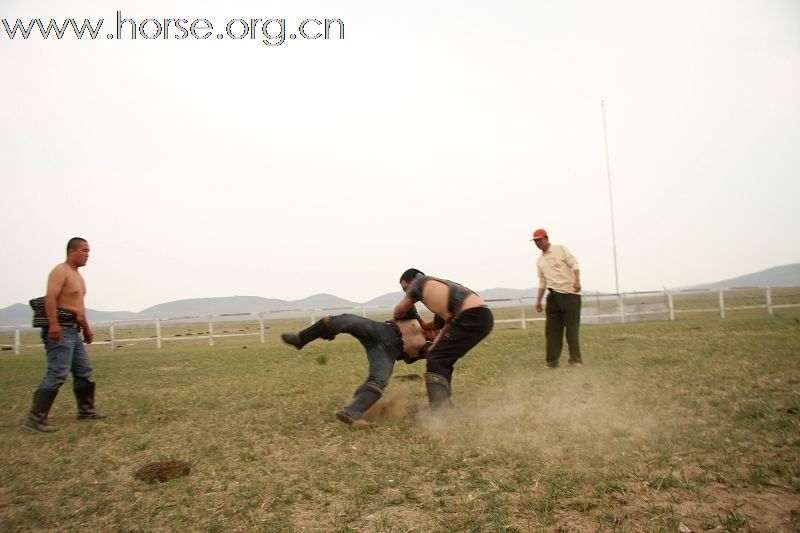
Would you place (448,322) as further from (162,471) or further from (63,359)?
(63,359)

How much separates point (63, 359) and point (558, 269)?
6.65m

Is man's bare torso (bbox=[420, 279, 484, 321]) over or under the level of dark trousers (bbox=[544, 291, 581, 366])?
over

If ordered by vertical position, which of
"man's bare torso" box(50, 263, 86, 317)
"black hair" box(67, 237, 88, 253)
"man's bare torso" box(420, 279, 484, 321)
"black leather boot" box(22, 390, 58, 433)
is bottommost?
"black leather boot" box(22, 390, 58, 433)

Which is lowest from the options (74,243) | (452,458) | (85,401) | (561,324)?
(452,458)

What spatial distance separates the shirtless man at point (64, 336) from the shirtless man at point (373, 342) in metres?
2.35

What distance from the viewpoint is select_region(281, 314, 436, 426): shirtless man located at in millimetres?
5410

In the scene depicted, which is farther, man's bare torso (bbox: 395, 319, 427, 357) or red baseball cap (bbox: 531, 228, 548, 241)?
red baseball cap (bbox: 531, 228, 548, 241)

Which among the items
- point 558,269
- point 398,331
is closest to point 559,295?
point 558,269

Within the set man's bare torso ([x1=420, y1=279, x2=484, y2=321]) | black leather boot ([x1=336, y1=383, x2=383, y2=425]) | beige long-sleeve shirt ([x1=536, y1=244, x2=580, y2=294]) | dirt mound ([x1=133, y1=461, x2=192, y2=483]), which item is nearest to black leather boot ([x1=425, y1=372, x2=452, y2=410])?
black leather boot ([x1=336, y1=383, x2=383, y2=425])

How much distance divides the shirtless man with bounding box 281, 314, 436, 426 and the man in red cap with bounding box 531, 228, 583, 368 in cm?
353

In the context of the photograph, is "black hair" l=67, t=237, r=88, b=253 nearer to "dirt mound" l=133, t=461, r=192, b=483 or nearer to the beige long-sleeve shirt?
"dirt mound" l=133, t=461, r=192, b=483

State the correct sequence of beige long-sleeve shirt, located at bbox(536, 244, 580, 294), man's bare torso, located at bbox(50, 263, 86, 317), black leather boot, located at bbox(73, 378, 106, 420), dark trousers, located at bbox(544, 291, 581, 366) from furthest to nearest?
beige long-sleeve shirt, located at bbox(536, 244, 580, 294) → dark trousers, located at bbox(544, 291, 581, 366) → black leather boot, located at bbox(73, 378, 106, 420) → man's bare torso, located at bbox(50, 263, 86, 317)

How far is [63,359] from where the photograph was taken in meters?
6.12

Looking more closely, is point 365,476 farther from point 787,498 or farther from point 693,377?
point 693,377
